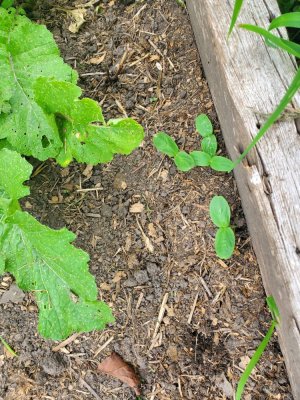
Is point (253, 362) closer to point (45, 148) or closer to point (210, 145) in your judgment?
point (210, 145)

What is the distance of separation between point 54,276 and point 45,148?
496 mm

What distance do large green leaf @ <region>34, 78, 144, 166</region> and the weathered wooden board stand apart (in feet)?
1.19

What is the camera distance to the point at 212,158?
2.04 meters

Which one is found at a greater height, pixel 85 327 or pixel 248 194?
pixel 248 194

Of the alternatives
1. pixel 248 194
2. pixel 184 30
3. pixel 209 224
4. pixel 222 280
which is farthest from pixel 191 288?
pixel 184 30

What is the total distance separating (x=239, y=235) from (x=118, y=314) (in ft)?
1.83

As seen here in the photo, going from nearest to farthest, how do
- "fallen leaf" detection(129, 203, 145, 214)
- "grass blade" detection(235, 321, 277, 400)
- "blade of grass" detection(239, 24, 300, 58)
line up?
1. "blade of grass" detection(239, 24, 300, 58)
2. "grass blade" detection(235, 321, 277, 400)
3. "fallen leaf" detection(129, 203, 145, 214)

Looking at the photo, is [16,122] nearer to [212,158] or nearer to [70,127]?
[70,127]

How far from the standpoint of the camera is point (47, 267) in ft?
6.28

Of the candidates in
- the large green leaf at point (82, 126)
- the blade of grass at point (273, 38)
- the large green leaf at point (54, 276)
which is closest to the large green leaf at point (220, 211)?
the large green leaf at point (82, 126)

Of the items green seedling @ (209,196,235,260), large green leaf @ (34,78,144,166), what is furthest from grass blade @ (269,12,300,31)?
green seedling @ (209,196,235,260)

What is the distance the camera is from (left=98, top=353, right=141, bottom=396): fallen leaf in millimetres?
1964

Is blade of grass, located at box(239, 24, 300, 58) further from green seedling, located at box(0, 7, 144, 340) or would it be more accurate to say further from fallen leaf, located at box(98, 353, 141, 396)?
fallen leaf, located at box(98, 353, 141, 396)

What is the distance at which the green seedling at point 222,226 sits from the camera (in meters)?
1.96
